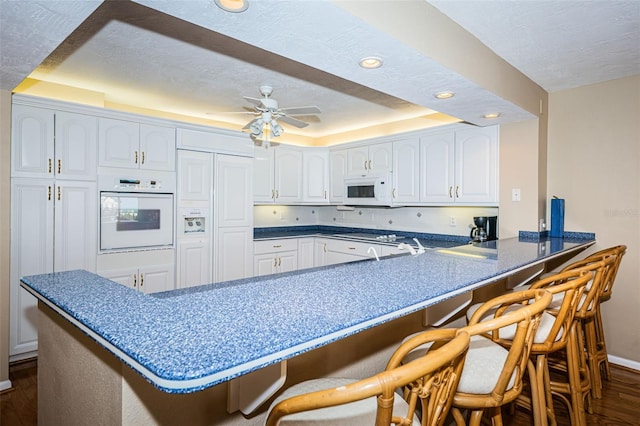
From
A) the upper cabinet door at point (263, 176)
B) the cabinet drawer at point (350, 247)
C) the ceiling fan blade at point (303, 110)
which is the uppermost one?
the ceiling fan blade at point (303, 110)

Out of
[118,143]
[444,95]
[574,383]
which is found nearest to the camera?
[574,383]

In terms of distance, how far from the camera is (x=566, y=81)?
3.00m

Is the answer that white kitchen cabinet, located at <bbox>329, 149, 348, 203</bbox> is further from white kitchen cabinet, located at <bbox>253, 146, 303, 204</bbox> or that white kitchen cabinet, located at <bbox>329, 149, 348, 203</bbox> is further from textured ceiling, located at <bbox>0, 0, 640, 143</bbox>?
textured ceiling, located at <bbox>0, 0, 640, 143</bbox>

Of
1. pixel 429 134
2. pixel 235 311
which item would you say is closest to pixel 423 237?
pixel 429 134

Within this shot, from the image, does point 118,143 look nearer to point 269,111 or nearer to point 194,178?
point 194,178

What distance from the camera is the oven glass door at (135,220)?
3.26 meters

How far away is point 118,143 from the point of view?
332 centimetres

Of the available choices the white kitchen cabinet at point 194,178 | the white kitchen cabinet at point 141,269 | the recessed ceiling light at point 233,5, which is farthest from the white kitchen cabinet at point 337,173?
the recessed ceiling light at point 233,5

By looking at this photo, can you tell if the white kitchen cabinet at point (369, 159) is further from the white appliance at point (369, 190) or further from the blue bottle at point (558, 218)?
the blue bottle at point (558, 218)

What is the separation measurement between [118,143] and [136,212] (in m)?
0.65

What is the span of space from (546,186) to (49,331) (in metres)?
3.75

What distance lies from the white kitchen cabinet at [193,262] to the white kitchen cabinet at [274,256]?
0.64m

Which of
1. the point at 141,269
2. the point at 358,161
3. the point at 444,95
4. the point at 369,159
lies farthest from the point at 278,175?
the point at 444,95

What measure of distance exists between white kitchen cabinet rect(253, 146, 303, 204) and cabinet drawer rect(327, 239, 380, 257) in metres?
0.81
